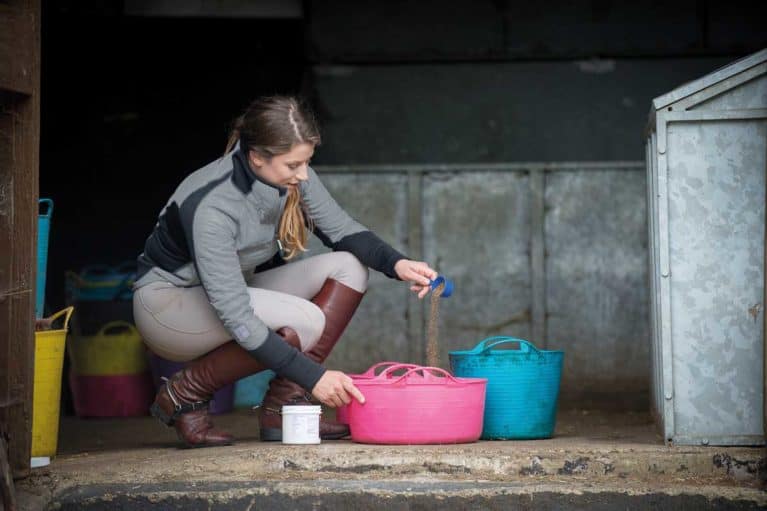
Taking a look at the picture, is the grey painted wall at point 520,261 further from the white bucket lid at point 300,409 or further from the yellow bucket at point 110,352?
the white bucket lid at point 300,409

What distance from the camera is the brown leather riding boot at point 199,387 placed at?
409cm

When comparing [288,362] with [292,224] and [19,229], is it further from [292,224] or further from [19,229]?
[19,229]

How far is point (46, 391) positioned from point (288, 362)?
3.06 feet

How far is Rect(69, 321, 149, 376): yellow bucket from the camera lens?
6160 millimetres

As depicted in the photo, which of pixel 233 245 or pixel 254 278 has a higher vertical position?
pixel 233 245

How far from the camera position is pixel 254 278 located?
4.43 meters

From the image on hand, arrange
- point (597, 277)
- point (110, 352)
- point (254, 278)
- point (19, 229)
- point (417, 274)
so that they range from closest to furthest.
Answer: point (19, 229) → point (417, 274) → point (254, 278) → point (110, 352) → point (597, 277)

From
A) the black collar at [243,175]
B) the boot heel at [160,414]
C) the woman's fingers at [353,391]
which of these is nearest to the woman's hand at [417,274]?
the woman's fingers at [353,391]

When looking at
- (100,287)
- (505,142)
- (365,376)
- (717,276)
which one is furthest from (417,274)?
(505,142)

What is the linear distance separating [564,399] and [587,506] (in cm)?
314

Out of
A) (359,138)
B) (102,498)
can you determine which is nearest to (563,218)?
(359,138)

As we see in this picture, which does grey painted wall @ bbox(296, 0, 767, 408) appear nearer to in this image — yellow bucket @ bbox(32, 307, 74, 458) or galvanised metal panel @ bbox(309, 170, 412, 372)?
galvanised metal panel @ bbox(309, 170, 412, 372)

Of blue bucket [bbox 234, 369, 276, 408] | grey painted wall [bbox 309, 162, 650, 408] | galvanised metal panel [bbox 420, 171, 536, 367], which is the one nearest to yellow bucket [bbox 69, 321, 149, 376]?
blue bucket [bbox 234, 369, 276, 408]

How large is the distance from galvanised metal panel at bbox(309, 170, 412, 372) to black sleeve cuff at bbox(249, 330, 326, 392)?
9.21 ft
